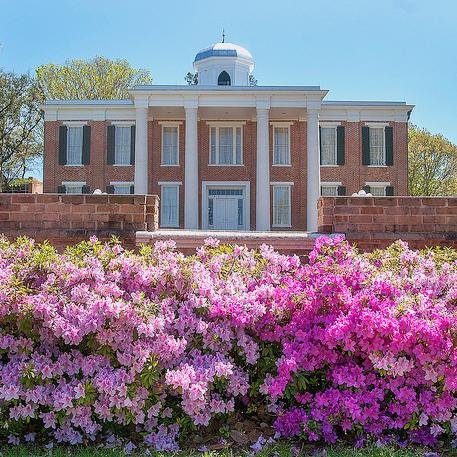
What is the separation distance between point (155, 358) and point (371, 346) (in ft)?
4.83

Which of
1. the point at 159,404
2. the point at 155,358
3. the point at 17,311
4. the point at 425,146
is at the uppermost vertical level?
the point at 425,146

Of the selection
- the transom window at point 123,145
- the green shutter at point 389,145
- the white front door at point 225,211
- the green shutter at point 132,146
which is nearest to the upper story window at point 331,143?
the green shutter at point 389,145

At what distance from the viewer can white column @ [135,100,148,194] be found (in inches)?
976

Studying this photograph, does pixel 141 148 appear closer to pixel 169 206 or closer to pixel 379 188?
pixel 169 206

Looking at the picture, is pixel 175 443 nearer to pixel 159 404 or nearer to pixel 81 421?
pixel 159 404

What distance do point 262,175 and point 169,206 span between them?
5535mm

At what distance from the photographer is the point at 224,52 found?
3142 centimetres

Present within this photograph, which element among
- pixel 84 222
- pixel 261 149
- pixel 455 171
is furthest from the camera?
pixel 455 171

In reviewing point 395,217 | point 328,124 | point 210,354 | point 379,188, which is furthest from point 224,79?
point 210,354

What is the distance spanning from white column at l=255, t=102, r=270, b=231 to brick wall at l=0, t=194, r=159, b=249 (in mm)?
18543

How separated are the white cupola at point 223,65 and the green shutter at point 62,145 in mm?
9019

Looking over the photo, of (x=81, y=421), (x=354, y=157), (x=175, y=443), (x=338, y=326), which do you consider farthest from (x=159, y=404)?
(x=354, y=157)

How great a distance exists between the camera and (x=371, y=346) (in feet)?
11.5

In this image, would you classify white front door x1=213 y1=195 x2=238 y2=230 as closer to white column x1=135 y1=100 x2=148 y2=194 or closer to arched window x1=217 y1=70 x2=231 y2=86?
white column x1=135 y1=100 x2=148 y2=194
